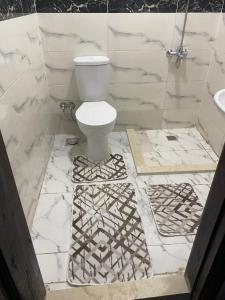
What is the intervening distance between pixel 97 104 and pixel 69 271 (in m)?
1.26

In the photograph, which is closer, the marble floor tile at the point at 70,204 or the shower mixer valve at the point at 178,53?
the marble floor tile at the point at 70,204

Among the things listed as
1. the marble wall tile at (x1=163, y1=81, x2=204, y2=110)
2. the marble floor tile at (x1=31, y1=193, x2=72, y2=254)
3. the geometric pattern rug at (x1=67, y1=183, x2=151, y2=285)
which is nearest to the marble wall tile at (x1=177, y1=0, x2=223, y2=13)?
the marble wall tile at (x1=163, y1=81, x2=204, y2=110)

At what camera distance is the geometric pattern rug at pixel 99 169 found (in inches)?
72.7

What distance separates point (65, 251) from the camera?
1.33m

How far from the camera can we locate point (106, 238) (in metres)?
1.39

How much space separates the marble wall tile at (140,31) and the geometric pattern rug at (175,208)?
1185 millimetres

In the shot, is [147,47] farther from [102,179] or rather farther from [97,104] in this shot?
[102,179]

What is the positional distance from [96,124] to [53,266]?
0.95 metres

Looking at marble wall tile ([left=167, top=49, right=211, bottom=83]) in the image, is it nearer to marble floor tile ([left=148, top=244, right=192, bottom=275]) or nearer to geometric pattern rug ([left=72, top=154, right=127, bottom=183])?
geometric pattern rug ([left=72, top=154, right=127, bottom=183])

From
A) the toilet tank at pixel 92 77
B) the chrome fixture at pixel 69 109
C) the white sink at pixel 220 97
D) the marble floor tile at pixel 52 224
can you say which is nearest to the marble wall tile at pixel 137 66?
the toilet tank at pixel 92 77

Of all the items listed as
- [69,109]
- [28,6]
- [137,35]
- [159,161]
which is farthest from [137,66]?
[28,6]

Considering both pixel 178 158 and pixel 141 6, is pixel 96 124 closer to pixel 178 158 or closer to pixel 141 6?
pixel 178 158

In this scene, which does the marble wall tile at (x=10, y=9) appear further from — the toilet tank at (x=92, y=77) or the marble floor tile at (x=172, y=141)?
the marble floor tile at (x=172, y=141)

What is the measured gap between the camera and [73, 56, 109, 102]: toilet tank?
190 cm
